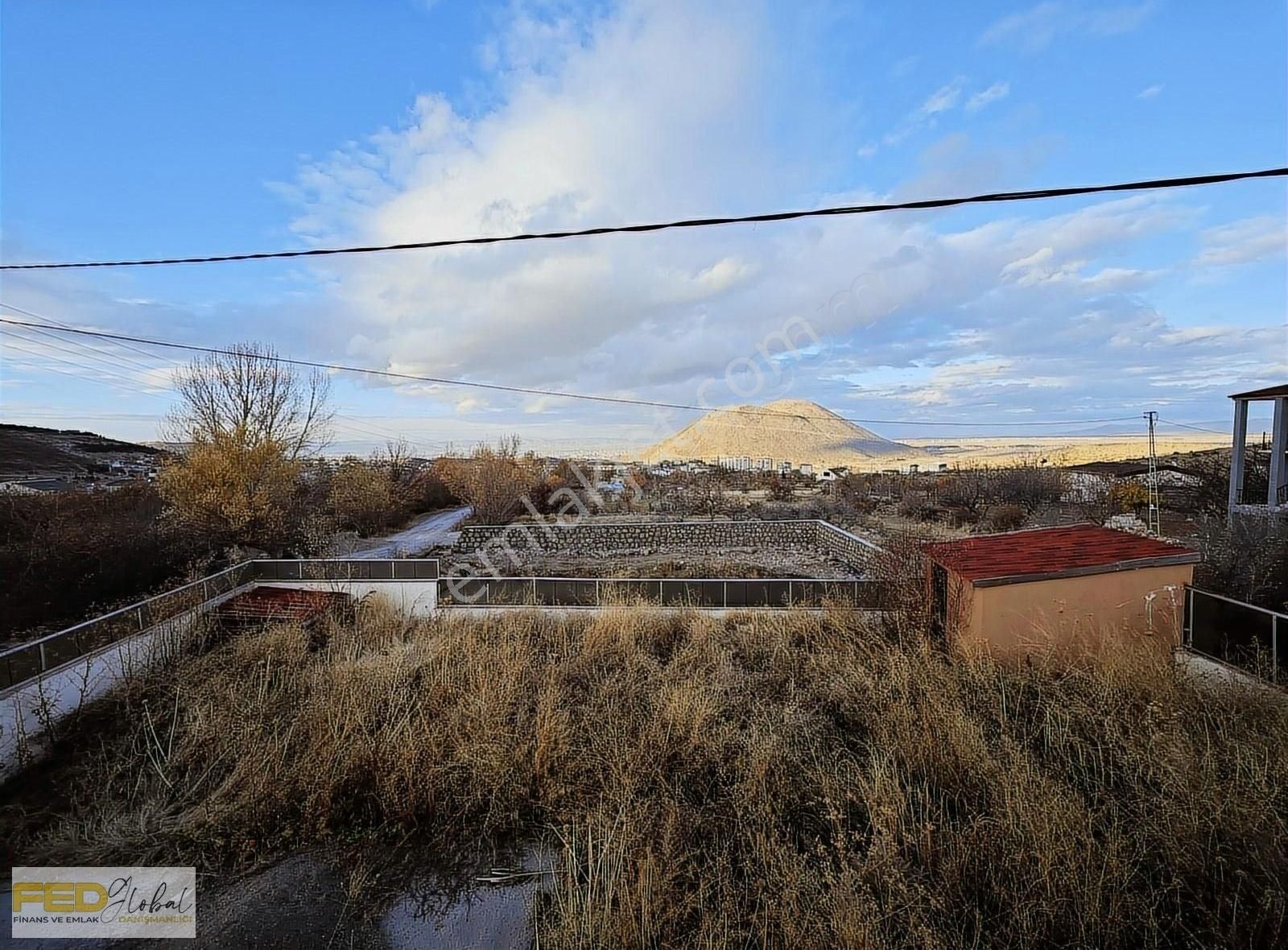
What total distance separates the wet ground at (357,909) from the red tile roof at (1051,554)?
5.24 metres

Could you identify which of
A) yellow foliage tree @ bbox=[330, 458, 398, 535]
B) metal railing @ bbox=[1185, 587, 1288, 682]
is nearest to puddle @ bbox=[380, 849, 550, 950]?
metal railing @ bbox=[1185, 587, 1288, 682]

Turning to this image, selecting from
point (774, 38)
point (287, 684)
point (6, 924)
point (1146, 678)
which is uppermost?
point (774, 38)

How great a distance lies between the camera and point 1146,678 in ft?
15.9

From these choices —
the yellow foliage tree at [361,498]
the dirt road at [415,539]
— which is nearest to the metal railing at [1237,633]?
the dirt road at [415,539]

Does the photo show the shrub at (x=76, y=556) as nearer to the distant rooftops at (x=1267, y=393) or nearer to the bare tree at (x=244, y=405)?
the bare tree at (x=244, y=405)

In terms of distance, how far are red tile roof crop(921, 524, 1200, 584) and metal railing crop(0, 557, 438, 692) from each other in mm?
7658

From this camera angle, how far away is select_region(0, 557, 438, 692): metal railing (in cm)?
536

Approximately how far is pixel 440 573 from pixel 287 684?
343cm

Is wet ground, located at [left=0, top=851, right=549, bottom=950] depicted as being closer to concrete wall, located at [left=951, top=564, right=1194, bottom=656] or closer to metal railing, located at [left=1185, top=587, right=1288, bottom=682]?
concrete wall, located at [left=951, top=564, right=1194, bottom=656]

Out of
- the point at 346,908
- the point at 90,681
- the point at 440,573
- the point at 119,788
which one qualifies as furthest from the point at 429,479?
the point at 346,908

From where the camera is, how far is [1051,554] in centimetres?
642

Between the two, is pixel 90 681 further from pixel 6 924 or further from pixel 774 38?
pixel 774 38

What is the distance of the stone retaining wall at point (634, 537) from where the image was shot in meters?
15.2

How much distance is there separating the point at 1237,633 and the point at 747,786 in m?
5.17
